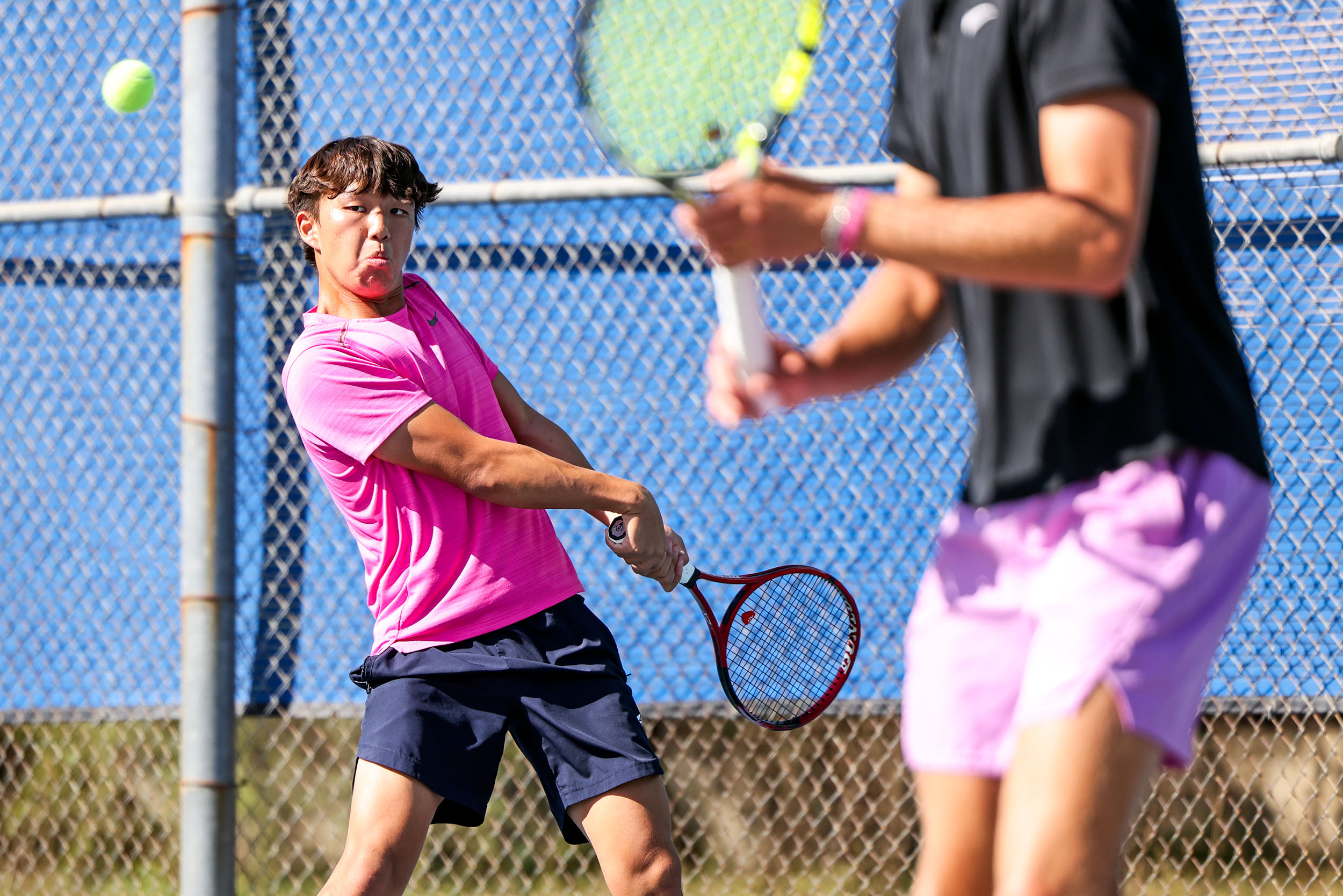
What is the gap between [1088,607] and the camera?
1457 mm

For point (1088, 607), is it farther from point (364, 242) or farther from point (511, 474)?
point (364, 242)

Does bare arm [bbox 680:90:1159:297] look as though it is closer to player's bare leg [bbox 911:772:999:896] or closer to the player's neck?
player's bare leg [bbox 911:772:999:896]

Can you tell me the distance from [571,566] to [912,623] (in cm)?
119

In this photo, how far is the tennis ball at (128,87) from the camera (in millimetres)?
4141

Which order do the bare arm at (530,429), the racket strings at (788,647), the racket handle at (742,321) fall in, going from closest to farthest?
the racket handle at (742,321), the bare arm at (530,429), the racket strings at (788,647)

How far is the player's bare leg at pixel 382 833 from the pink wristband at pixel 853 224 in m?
1.54

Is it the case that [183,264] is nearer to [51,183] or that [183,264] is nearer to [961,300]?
[51,183]

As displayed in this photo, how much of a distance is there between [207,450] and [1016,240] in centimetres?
297

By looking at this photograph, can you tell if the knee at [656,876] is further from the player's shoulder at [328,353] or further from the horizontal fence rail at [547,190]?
the horizontal fence rail at [547,190]

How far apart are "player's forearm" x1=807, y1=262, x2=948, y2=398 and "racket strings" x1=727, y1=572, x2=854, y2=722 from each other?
1.32 metres

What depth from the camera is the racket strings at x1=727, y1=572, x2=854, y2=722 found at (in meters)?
3.08

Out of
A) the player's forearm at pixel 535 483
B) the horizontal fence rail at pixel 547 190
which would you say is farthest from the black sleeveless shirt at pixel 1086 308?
the horizontal fence rail at pixel 547 190

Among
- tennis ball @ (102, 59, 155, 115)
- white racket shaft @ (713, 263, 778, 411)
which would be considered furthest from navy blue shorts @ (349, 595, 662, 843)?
tennis ball @ (102, 59, 155, 115)

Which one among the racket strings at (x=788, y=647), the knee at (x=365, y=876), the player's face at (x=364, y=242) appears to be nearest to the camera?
the knee at (x=365, y=876)
